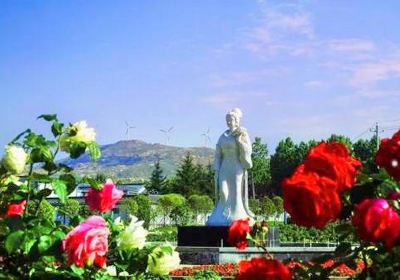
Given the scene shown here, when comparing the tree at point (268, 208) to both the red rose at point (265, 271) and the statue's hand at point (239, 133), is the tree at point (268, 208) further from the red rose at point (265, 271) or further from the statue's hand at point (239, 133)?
the red rose at point (265, 271)

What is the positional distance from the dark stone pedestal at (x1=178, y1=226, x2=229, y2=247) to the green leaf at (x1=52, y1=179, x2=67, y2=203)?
12701 millimetres

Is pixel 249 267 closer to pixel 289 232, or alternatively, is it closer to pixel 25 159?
pixel 25 159

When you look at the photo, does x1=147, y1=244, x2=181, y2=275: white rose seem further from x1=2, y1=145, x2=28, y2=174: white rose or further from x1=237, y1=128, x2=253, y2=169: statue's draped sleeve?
x1=237, y1=128, x2=253, y2=169: statue's draped sleeve

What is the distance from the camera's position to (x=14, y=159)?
107 inches

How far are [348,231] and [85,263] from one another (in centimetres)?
90

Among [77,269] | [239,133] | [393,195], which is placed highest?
[239,133]

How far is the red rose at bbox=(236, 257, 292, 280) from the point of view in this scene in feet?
5.93

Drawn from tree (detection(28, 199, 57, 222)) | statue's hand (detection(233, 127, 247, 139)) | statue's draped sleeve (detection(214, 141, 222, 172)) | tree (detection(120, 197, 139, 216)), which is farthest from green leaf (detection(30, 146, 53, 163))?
tree (detection(120, 197, 139, 216))

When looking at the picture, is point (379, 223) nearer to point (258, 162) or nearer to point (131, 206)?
point (131, 206)

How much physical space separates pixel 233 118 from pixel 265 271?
13.8 meters

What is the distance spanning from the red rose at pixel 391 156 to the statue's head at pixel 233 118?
13276mm

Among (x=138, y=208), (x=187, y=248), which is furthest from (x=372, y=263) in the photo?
(x=138, y=208)

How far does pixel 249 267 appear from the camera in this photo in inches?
73.0

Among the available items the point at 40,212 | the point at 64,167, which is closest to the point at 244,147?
the point at 40,212
